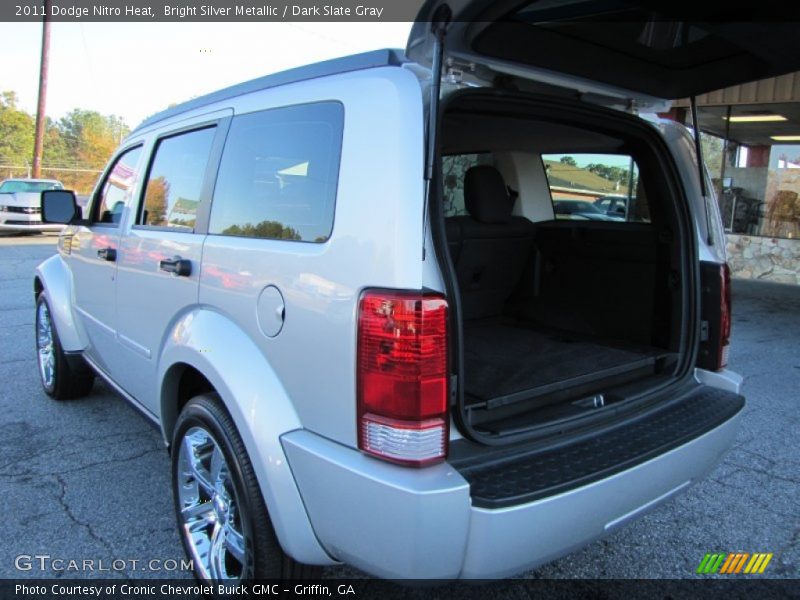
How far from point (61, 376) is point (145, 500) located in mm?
1738

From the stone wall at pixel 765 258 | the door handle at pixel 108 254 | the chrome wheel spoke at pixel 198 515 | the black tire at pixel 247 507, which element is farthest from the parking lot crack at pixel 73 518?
the stone wall at pixel 765 258

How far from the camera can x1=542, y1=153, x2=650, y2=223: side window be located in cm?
349

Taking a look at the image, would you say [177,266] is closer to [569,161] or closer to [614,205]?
[614,205]

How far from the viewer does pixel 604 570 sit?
9.00ft

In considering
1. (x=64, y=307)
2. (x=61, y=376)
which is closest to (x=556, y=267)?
(x=64, y=307)

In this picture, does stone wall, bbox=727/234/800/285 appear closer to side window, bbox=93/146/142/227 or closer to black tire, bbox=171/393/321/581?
side window, bbox=93/146/142/227

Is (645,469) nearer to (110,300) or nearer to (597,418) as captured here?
(597,418)

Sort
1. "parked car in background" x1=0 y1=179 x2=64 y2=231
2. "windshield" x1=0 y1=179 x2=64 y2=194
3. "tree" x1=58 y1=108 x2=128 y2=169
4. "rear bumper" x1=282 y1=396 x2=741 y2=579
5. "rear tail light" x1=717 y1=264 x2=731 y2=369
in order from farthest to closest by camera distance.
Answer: "tree" x1=58 y1=108 x2=128 y2=169 < "windshield" x1=0 y1=179 x2=64 y2=194 < "parked car in background" x1=0 y1=179 x2=64 y2=231 < "rear tail light" x1=717 y1=264 x2=731 y2=369 < "rear bumper" x1=282 y1=396 x2=741 y2=579

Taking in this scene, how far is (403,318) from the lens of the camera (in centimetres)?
173

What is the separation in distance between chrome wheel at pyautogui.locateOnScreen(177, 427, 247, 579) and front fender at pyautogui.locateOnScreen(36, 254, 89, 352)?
74.5 inches

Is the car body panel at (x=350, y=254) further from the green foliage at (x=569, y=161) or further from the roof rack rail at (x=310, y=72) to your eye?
the green foliage at (x=569, y=161)

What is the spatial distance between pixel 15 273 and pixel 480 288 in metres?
9.96

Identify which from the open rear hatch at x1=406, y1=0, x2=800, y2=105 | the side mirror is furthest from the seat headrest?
the side mirror

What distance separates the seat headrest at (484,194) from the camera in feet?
11.8
